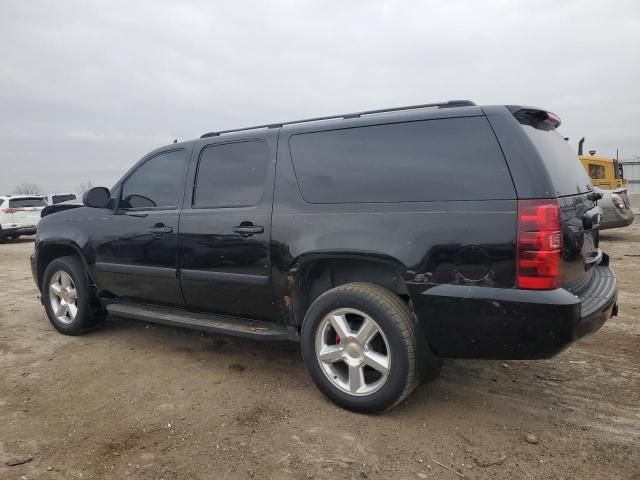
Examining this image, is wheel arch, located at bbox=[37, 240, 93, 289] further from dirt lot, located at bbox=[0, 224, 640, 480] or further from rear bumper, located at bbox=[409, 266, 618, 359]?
rear bumper, located at bbox=[409, 266, 618, 359]

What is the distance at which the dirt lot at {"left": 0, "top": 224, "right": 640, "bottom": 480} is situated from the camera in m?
2.31

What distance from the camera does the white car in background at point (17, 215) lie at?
1507cm

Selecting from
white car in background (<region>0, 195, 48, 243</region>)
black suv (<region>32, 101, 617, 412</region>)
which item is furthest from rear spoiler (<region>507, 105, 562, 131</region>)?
white car in background (<region>0, 195, 48, 243</region>)

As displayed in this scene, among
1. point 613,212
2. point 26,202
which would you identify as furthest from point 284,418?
point 26,202

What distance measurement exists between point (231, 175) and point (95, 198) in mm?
1474

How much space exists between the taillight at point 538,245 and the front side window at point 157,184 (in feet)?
8.48

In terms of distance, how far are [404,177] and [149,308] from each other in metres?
2.52

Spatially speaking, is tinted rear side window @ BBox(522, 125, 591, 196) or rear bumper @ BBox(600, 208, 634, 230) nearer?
tinted rear side window @ BBox(522, 125, 591, 196)

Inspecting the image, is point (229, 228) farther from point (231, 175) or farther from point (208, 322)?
point (208, 322)

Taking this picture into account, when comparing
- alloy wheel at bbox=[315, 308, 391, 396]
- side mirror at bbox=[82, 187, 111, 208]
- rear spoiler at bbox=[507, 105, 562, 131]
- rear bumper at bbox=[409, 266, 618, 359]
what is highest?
rear spoiler at bbox=[507, 105, 562, 131]

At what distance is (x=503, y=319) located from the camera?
2.37 metres

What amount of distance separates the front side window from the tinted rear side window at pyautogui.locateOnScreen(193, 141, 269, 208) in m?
0.24

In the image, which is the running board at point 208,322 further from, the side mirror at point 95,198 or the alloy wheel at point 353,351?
the side mirror at point 95,198

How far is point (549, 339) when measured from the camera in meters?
2.32
